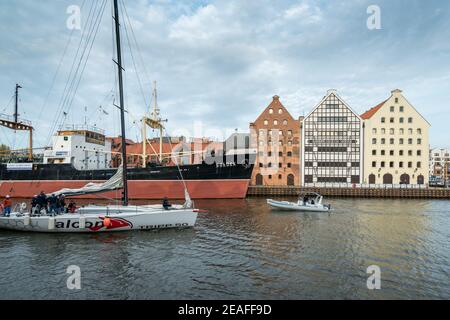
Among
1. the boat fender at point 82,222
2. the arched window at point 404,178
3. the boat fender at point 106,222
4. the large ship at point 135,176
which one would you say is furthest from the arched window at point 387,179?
the boat fender at point 82,222

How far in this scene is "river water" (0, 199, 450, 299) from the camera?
10.0 meters

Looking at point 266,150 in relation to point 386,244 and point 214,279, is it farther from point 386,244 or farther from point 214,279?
point 214,279

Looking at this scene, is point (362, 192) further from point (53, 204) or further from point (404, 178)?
point (53, 204)

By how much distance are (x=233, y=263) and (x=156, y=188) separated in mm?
25914

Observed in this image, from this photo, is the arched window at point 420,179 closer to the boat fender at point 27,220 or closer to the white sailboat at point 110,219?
the white sailboat at point 110,219

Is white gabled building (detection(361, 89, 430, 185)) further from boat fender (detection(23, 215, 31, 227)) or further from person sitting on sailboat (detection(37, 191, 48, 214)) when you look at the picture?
boat fender (detection(23, 215, 31, 227))

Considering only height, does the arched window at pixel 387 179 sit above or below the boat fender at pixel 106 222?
above

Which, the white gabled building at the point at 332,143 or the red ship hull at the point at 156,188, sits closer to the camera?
the red ship hull at the point at 156,188

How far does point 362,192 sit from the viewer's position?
155ft

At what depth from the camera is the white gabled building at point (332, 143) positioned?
56.4 m

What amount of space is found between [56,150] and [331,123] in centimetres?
5214

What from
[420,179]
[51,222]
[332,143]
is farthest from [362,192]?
[51,222]

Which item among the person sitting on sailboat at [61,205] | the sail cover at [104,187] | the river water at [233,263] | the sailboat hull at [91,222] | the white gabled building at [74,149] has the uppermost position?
the white gabled building at [74,149]

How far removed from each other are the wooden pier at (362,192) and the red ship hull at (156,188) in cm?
889
